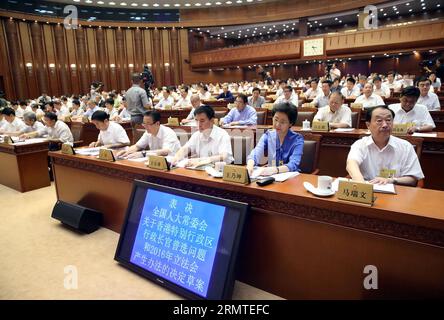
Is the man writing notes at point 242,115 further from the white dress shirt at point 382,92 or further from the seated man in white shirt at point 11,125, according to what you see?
the white dress shirt at point 382,92

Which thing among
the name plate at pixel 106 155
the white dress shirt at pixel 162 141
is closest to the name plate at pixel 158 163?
the name plate at pixel 106 155

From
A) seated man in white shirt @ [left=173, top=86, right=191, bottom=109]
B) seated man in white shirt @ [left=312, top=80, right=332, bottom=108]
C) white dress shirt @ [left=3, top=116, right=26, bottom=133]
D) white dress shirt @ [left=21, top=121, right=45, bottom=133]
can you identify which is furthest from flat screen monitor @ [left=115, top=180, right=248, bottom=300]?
seated man in white shirt @ [left=173, top=86, right=191, bottom=109]

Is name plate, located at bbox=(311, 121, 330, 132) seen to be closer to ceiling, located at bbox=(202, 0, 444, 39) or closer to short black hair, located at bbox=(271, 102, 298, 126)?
short black hair, located at bbox=(271, 102, 298, 126)

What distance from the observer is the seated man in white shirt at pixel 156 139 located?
2.82 metres

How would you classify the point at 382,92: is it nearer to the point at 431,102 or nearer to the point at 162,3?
the point at 431,102

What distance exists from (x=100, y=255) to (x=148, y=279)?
558mm

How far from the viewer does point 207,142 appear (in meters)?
2.64

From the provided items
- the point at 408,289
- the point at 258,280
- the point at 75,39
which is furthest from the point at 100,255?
the point at 75,39

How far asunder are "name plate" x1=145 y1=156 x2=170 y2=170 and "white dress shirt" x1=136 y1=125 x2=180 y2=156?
2.30 feet

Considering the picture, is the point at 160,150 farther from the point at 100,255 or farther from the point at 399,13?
the point at 399,13

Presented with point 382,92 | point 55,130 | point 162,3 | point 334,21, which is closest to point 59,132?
point 55,130

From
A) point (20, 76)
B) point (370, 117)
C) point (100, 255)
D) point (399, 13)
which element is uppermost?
point (399, 13)

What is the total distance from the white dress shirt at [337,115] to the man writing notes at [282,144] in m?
1.58
